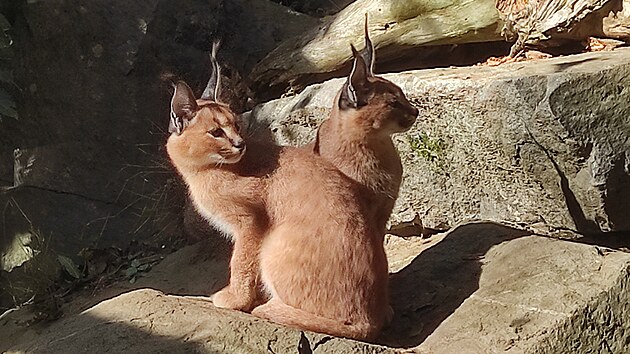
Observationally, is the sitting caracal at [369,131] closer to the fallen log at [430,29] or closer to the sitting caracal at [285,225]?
the sitting caracal at [285,225]

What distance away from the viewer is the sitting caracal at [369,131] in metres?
4.23

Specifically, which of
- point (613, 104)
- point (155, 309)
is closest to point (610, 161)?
point (613, 104)

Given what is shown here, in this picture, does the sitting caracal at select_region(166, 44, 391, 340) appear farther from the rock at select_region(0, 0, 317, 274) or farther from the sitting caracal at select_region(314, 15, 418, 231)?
the rock at select_region(0, 0, 317, 274)

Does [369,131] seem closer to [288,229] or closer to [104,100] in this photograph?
[288,229]

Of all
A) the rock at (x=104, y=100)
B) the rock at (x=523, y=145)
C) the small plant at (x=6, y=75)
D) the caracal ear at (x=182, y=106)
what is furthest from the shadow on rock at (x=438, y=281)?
the small plant at (x=6, y=75)

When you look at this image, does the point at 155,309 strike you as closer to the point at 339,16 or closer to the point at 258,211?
the point at 258,211

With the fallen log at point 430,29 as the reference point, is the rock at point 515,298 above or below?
below

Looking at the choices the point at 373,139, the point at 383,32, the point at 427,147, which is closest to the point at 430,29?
the point at 383,32

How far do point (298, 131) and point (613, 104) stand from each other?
207cm

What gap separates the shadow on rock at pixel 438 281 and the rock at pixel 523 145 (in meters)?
0.30

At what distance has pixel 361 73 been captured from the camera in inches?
165

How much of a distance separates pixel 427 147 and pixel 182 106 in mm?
1700

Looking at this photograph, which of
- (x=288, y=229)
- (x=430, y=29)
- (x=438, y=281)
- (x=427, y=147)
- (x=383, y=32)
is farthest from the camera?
(x=383, y=32)

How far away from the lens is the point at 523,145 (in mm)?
4824
